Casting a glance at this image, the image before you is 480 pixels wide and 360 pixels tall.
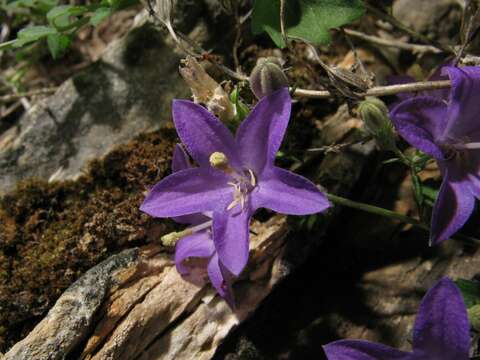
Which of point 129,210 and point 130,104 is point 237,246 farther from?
point 130,104

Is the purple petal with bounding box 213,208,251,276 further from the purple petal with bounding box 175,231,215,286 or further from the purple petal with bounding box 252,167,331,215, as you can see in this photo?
the purple petal with bounding box 175,231,215,286

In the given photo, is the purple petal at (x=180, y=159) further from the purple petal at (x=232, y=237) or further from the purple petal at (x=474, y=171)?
the purple petal at (x=474, y=171)

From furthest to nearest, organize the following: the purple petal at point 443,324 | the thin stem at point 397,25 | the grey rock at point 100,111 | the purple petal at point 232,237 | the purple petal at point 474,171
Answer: the grey rock at point 100,111, the thin stem at point 397,25, the purple petal at point 474,171, the purple petal at point 232,237, the purple petal at point 443,324

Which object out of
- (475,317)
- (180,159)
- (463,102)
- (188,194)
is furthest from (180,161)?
(475,317)

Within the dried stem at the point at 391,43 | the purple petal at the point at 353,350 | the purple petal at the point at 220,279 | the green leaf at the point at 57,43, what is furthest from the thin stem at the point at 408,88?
the green leaf at the point at 57,43

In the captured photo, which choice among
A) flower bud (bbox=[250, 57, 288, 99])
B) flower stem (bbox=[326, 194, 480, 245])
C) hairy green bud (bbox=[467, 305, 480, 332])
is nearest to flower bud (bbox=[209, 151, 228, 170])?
flower bud (bbox=[250, 57, 288, 99])

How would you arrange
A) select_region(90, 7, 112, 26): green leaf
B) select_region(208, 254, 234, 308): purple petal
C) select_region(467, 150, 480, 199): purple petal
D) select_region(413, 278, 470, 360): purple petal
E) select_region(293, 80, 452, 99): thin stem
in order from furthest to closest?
select_region(90, 7, 112, 26): green leaf
select_region(293, 80, 452, 99): thin stem
select_region(208, 254, 234, 308): purple petal
select_region(467, 150, 480, 199): purple petal
select_region(413, 278, 470, 360): purple petal
